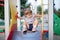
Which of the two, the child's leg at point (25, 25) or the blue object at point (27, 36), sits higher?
the child's leg at point (25, 25)

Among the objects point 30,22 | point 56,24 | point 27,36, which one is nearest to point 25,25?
point 30,22

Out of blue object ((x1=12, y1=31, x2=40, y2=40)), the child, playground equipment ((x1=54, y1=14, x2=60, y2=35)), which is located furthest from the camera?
playground equipment ((x1=54, y1=14, x2=60, y2=35))

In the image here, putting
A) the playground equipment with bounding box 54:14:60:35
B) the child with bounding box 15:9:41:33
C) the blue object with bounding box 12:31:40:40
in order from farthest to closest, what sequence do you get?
1. the playground equipment with bounding box 54:14:60:35
2. the child with bounding box 15:9:41:33
3. the blue object with bounding box 12:31:40:40

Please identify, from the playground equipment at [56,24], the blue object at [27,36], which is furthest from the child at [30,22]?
the playground equipment at [56,24]

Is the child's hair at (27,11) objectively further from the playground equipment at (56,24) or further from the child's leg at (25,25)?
the playground equipment at (56,24)

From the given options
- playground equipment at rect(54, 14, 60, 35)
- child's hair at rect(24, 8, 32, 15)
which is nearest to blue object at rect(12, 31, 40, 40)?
child's hair at rect(24, 8, 32, 15)

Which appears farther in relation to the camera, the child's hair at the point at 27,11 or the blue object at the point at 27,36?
the child's hair at the point at 27,11

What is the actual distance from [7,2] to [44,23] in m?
1.26

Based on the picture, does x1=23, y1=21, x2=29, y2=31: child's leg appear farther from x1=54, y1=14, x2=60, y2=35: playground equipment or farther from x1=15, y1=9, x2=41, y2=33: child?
x1=54, y1=14, x2=60, y2=35: playground equipment

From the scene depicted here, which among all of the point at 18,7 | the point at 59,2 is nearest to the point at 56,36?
the point at 59,2

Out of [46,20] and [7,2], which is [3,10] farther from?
[46,20]

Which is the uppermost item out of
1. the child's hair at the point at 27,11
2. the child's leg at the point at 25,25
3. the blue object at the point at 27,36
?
the child's hair at the point at 27,11

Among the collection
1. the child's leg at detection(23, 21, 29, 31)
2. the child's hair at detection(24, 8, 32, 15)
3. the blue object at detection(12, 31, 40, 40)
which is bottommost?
the blue object at detection(12, 31, 40, 40)

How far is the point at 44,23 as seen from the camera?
253 inches
